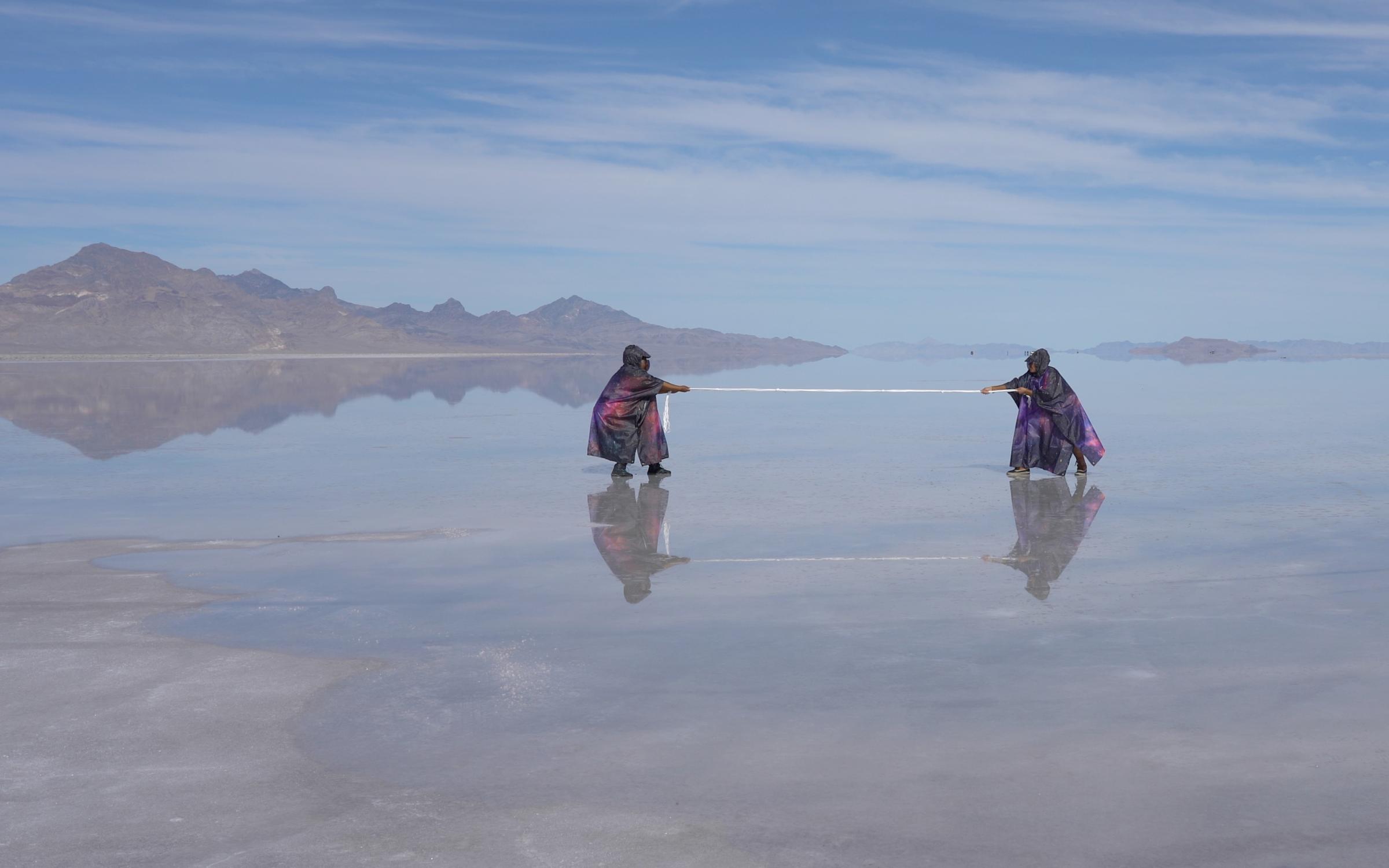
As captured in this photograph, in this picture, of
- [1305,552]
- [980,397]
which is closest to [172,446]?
[1305,552]

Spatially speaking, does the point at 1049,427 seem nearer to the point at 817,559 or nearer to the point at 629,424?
the point at 629,424

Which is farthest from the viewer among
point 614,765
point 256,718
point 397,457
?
point 397,457

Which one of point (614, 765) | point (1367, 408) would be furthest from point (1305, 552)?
point (1367, 408)

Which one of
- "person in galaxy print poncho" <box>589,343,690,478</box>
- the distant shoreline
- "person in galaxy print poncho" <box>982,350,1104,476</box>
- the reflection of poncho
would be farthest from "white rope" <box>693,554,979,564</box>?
the distant shoreline

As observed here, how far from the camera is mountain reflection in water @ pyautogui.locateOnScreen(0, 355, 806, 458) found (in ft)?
76.1

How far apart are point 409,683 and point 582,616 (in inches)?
66.1

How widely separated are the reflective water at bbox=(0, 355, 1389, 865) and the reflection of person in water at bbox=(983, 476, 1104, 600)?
6 centimetres

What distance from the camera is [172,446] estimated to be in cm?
1955

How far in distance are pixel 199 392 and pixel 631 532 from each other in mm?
30696

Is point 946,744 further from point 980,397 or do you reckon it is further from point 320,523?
point 980,397

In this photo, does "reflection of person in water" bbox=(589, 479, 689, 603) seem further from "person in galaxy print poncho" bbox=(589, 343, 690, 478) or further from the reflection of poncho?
the reflection of poncho

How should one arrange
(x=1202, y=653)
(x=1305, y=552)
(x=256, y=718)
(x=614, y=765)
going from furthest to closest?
A: (x=1305, y=552) < (x=1202, y=653) < (x=256, y=718) < (x=614, y=765)

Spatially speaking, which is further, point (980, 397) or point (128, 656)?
point (980, 397)

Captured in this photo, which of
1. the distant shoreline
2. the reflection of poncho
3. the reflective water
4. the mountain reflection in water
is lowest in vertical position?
the reflective water
